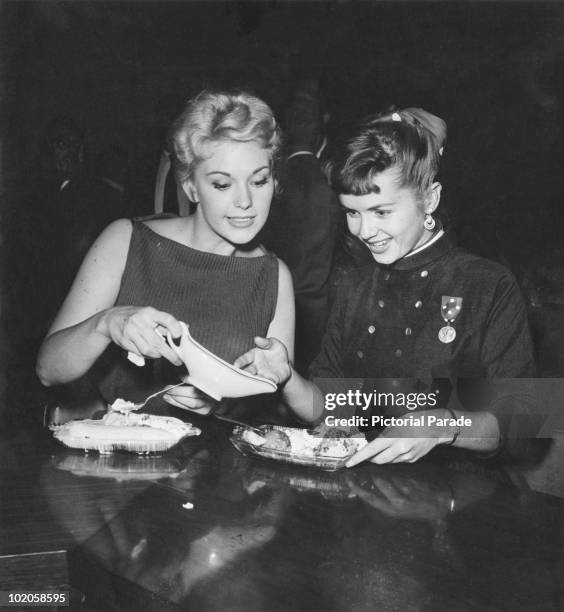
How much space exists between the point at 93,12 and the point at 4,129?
A: 299 mm

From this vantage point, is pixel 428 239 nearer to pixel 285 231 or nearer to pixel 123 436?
pixel 285 231

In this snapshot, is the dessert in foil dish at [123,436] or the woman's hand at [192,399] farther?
the woman's hand at [192,399]

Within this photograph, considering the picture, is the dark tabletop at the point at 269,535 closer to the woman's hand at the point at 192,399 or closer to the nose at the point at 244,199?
the woman's hand at the point at 192,399

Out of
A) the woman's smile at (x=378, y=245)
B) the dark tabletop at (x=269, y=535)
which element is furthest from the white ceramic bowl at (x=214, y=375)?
the woman's smile at (x=378, y=245)

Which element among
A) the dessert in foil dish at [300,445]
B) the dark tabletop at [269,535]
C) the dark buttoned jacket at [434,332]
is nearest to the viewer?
the dark tabletop at [269,535]

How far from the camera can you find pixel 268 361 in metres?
1.24

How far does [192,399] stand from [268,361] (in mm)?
178

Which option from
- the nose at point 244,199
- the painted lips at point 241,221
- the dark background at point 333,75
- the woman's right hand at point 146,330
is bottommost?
the woman's right hand at point 146,330

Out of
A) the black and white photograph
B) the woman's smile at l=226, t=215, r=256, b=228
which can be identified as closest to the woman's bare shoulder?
the black and white photograph

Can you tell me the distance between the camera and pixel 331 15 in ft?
4.10

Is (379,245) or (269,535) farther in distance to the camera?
(379,245)

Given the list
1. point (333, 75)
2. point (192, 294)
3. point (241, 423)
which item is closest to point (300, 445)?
point (241, 423)

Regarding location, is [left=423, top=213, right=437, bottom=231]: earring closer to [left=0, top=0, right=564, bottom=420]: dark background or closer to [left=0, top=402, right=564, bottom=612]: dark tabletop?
[left=0, top=0, right=564, bottom=420]: dark background

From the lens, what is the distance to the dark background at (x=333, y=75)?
1231 mm
